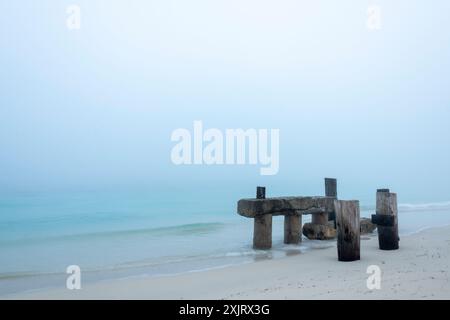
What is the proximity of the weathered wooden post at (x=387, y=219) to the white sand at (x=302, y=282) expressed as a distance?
270 millimetres

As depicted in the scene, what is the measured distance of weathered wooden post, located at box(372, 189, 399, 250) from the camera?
9172 mm

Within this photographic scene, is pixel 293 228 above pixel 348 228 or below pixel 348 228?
below

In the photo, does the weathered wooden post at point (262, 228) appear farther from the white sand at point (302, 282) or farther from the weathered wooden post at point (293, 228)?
the white sand at point (302, 282)

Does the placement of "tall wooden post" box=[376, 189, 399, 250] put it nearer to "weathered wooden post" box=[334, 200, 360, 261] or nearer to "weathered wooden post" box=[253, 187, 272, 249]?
"weathered wooden post" box=[334, 200, 360, 261]

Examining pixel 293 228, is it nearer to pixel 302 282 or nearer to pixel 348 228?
pixel 348 228

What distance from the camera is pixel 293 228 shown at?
11836 millimetres

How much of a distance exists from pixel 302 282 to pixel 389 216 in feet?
11.5

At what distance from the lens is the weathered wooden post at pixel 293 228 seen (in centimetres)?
1173

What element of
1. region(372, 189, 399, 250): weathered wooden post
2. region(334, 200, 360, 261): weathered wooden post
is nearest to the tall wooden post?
region(372, 189, 399, 250): weathered wooden post

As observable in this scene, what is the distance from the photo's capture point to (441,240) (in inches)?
448

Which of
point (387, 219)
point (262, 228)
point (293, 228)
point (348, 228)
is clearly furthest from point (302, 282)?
point (293, 228)

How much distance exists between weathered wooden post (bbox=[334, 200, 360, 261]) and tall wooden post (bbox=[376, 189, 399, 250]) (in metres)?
1.57
